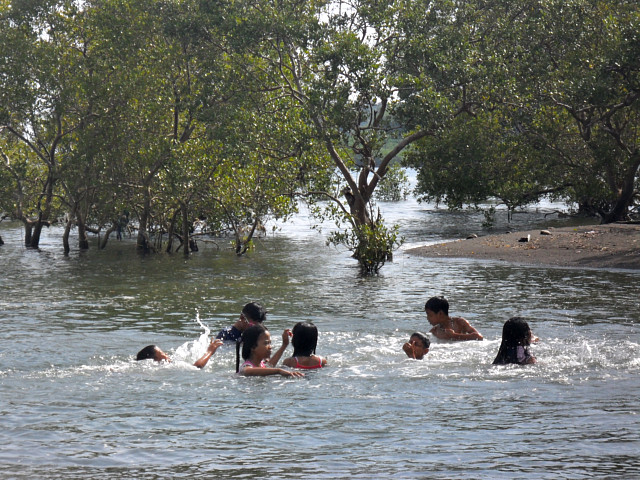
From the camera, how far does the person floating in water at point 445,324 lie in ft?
50.8

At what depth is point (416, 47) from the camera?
31953 millimetres

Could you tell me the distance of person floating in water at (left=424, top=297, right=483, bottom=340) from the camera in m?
15.5

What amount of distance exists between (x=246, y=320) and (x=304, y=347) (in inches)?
55.8

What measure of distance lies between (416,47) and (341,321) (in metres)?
15.7

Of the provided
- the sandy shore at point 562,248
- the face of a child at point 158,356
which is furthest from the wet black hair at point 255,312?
the sandy shore at point 562,248

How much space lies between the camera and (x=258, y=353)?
43.5ft

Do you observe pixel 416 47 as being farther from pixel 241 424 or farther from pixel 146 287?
pixel 241 424

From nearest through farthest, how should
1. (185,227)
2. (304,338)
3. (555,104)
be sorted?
(304,338) → (555,104) → (185,227)

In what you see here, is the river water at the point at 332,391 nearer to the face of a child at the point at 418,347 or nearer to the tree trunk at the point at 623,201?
the face of a child at the point at 418,347

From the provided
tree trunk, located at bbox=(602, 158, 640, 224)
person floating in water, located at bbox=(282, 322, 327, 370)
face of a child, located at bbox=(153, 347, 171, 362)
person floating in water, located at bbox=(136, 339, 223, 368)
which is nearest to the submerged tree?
tree trunk, located at bbox=(602, 158, 640, 224)

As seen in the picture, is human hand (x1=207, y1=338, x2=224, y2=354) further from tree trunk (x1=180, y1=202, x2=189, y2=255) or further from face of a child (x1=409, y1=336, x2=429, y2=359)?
tree trunk (x1=180, y1=202, x2=189, y2=255)

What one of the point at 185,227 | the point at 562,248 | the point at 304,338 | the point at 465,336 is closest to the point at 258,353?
the point at 304,338

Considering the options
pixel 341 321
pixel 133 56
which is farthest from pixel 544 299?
pixel 133 56

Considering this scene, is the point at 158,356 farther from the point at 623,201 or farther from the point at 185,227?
the point at 623,201
